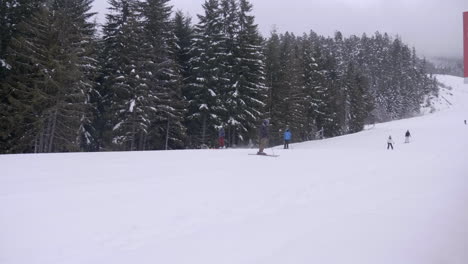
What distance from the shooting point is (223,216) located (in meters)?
6.46

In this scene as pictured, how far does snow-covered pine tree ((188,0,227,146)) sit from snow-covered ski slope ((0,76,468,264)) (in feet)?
63.4

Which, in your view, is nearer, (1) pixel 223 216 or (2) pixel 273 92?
(1) pixel 223 216

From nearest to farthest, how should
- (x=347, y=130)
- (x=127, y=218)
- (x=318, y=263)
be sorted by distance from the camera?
(x=318, y=263), (x=127, y=218), (x=347, y=130)

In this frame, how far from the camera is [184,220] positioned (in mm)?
6203

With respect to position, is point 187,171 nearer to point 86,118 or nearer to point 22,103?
point 22,103

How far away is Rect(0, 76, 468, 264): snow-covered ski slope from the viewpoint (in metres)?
4.73

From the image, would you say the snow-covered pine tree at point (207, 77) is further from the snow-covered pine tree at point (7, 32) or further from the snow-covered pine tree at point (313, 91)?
the snow-covered pine tree at point (313, 91)

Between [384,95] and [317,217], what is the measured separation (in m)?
102

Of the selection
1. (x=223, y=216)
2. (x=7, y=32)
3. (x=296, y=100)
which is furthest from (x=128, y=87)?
(x=223, y=216)

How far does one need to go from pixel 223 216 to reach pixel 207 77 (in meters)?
25.6

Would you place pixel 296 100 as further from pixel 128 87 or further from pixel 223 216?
pixel 223 216

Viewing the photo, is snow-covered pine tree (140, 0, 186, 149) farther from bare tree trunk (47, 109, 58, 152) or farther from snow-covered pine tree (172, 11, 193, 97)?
bare tree trunk (47, 109, 58, 152)

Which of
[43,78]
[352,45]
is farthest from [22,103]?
[352,45]

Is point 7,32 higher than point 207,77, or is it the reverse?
point 7,32
